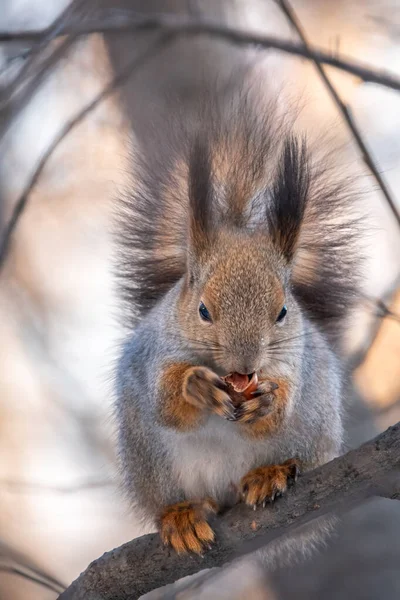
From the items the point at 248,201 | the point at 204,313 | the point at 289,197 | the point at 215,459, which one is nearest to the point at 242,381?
the point at 204,313

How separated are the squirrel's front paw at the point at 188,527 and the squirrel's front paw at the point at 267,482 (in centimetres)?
13

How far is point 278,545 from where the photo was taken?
243 cm

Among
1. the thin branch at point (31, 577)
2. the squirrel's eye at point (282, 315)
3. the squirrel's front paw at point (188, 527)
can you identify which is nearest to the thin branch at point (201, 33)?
the squirrel's eye at point (282, 315)

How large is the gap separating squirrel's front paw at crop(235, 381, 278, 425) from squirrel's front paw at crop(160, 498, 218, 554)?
323 millimetres

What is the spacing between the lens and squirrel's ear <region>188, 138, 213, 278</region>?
2.16m

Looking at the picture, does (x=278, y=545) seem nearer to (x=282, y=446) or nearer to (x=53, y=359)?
(x=282, y=446)

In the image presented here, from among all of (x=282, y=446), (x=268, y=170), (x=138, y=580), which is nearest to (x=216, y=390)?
(x=282, y=446)

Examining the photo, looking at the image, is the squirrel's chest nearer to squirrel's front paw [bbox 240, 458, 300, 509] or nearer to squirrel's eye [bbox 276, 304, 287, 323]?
squirrel's front paw [bbox 240, 458, 300, 509]

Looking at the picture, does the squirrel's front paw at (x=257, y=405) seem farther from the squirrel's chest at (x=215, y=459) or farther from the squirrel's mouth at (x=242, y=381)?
the squirrel's chest at (x=215, y=459)

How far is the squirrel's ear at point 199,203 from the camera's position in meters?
2.16

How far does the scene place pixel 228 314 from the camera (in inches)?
75.9

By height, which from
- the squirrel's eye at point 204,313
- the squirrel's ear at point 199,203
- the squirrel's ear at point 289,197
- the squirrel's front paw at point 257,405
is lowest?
the squirrel's front paw at point 257,405

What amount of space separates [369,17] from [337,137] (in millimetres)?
1026

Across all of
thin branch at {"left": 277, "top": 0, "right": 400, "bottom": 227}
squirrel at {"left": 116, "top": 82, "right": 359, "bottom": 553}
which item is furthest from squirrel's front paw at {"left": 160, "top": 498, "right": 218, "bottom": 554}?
thin branch at {"left": 277, "top": 0, "right": 400, "bottom": 227}
